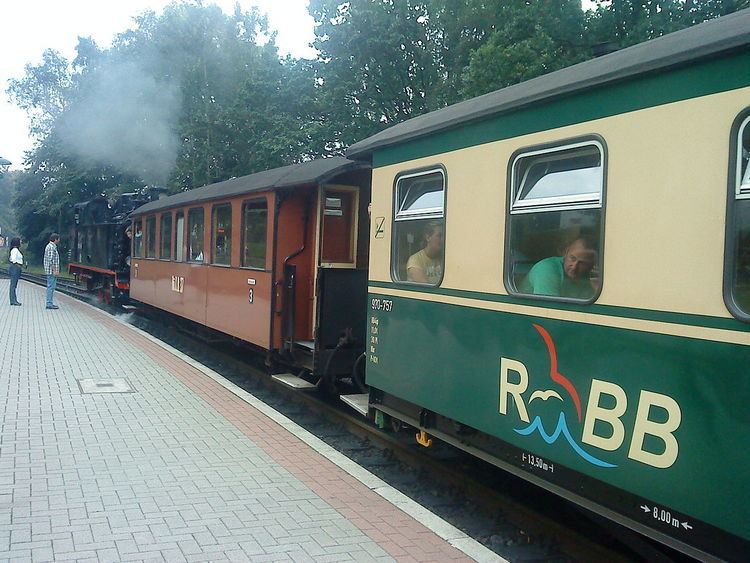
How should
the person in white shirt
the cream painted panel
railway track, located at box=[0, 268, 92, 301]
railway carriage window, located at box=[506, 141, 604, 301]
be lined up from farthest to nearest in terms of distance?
railway track, located at box=[0, 268, 92, 301], the person in white shirt, railway carriage window, located at box=[506, 141, 604, 301], the cream painted panel

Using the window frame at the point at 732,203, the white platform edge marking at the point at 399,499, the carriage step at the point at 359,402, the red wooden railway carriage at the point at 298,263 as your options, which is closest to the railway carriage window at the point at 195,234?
the red wooden railway carriage at the point at 298,263

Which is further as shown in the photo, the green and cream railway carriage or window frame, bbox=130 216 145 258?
window frame, bbox=130 216 145 258

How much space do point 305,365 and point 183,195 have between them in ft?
20.6

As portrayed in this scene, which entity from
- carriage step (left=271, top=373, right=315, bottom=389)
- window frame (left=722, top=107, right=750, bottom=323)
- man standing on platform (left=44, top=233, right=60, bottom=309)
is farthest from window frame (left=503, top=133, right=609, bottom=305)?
man standing on platform (left=44, top=233, right=60, bottom=309)

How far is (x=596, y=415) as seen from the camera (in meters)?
3.72

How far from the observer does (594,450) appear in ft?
12.2

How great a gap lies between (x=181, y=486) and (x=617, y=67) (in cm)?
415

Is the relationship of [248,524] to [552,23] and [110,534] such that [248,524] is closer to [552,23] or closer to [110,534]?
[110,534]

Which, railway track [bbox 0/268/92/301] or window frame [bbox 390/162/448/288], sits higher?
window frame [bbox 390/162/448/288]

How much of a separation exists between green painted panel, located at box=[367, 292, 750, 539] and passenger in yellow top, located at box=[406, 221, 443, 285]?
22 cm

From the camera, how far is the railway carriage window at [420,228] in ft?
17.5

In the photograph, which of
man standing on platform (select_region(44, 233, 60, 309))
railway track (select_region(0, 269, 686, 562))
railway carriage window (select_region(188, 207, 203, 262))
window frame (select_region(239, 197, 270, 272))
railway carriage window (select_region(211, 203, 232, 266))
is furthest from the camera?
man standing on platform (select_region(44, 233, 60, 309))

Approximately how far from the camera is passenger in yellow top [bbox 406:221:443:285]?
5297 millimetres

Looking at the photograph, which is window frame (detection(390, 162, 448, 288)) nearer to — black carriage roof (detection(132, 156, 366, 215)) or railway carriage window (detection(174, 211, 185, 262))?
black carriage roof (detection(132, 156, 366, 215))
